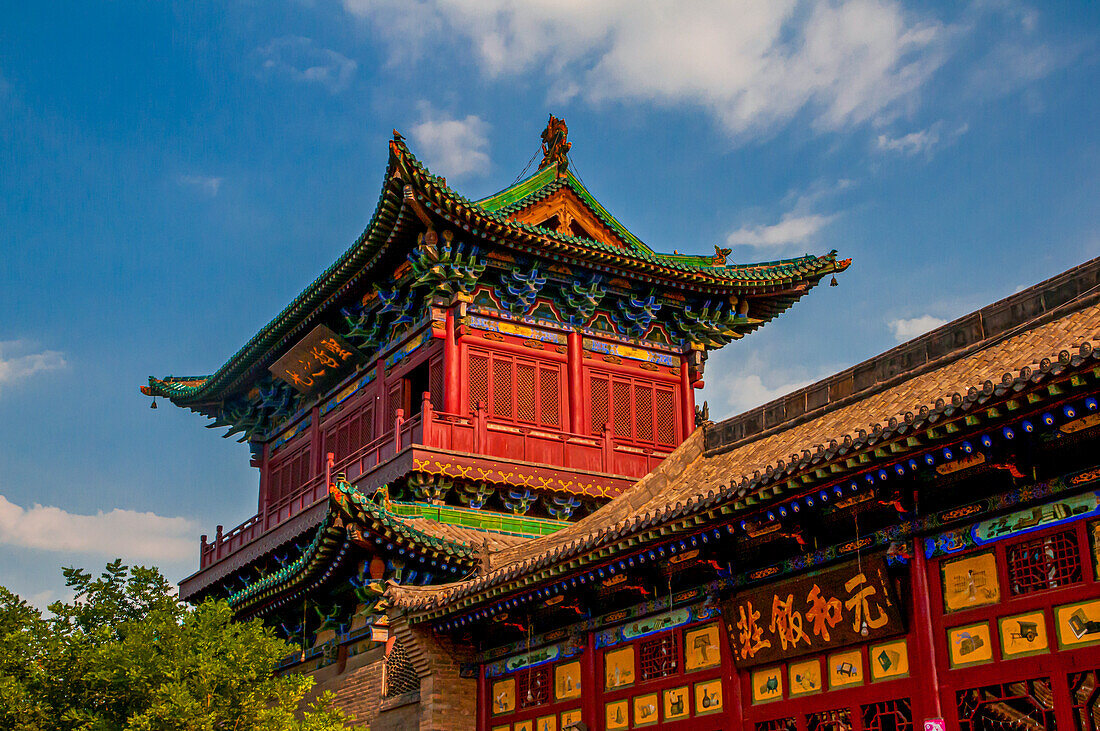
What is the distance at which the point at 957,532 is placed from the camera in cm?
1067

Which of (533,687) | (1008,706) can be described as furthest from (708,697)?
(1008,706)

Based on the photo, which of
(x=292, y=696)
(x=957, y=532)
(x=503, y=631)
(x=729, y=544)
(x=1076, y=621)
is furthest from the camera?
(x=503, y=631)

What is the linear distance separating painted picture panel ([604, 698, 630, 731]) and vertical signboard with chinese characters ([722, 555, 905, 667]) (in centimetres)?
183

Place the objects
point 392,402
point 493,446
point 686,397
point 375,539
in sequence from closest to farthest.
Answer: point 375,539
point 493,446
point 392,402
point 686,397

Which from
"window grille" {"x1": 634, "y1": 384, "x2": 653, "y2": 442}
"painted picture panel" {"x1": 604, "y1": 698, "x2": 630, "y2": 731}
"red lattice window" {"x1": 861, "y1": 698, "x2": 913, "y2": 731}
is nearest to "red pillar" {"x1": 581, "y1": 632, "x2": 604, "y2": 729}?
"painted picture panel" {"x1": 604, "y1": 698, "x2": 630, "y2": 731}

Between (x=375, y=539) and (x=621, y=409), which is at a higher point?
(x=621, y=409)

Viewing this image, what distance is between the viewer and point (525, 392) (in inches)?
853

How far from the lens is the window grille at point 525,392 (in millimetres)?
21516

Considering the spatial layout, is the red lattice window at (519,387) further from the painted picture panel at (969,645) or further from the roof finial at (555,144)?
the painted picture panel at (969,645)

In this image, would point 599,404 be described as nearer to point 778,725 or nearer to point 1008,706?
point 778,725

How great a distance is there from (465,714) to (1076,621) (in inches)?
338

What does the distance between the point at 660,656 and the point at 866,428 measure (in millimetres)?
4086

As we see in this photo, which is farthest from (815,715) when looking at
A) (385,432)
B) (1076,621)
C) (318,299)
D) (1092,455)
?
(318,299)

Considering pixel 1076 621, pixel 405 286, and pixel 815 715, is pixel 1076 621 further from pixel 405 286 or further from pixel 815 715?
pixel 405 286
